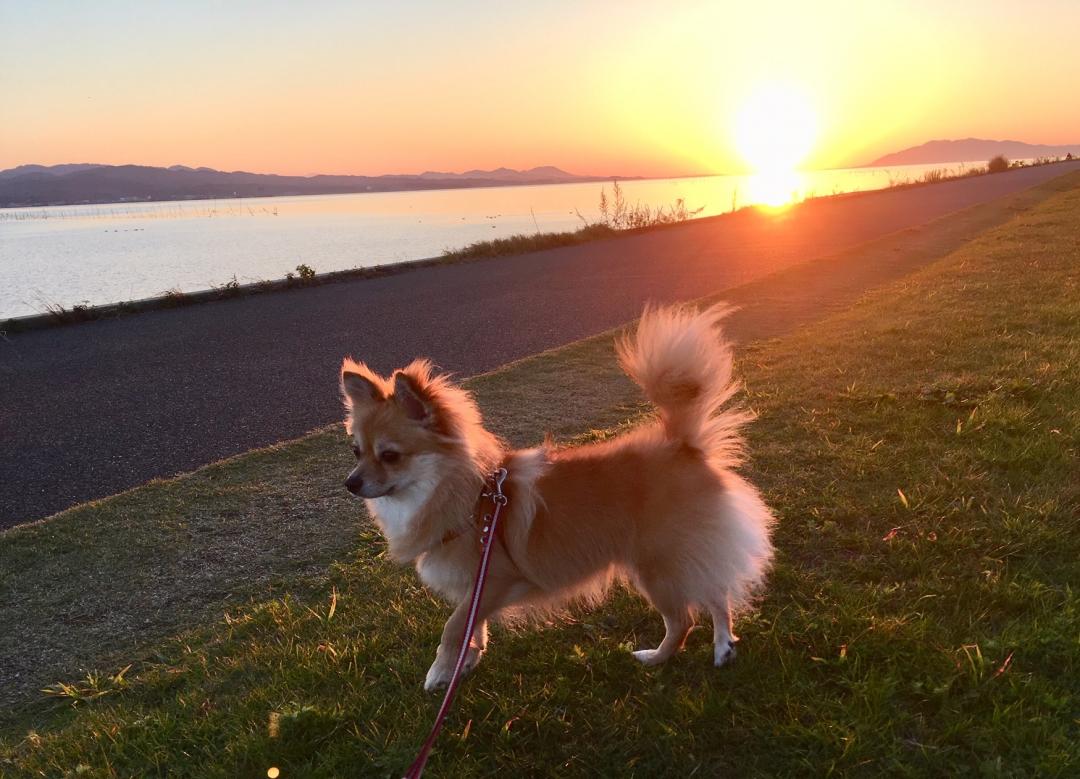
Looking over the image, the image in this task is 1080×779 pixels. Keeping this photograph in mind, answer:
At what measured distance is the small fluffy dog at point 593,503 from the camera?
9.59 feet

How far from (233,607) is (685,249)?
53.0ft

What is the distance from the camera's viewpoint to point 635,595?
360 centimetres

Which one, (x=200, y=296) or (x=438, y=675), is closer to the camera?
(x=438, y=675)

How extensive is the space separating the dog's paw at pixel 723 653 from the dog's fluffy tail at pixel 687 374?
0.86m

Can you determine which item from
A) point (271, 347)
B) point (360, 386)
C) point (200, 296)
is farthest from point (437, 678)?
point (200, 296)

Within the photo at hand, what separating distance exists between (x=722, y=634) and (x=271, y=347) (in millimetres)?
8689

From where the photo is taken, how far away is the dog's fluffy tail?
2.97m

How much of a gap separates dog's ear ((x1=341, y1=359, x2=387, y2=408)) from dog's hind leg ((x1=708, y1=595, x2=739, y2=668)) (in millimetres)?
1855

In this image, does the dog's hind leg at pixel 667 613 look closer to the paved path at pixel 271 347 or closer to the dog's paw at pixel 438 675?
the dog's paw at pixel 438 675

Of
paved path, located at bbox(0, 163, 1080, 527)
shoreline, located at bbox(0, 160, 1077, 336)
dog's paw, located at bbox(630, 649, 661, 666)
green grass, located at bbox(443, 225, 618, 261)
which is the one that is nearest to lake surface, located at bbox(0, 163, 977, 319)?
shoreline, located at bbox(0, 160, 1077, 336)

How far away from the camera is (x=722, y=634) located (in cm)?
304

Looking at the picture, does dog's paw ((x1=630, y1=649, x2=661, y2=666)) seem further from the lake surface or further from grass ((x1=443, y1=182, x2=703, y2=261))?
grass ((x1=443, y1=182, x2=703, y2=261))

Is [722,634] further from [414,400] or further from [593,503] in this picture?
[414,400]

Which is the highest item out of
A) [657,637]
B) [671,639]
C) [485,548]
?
[485,548]
